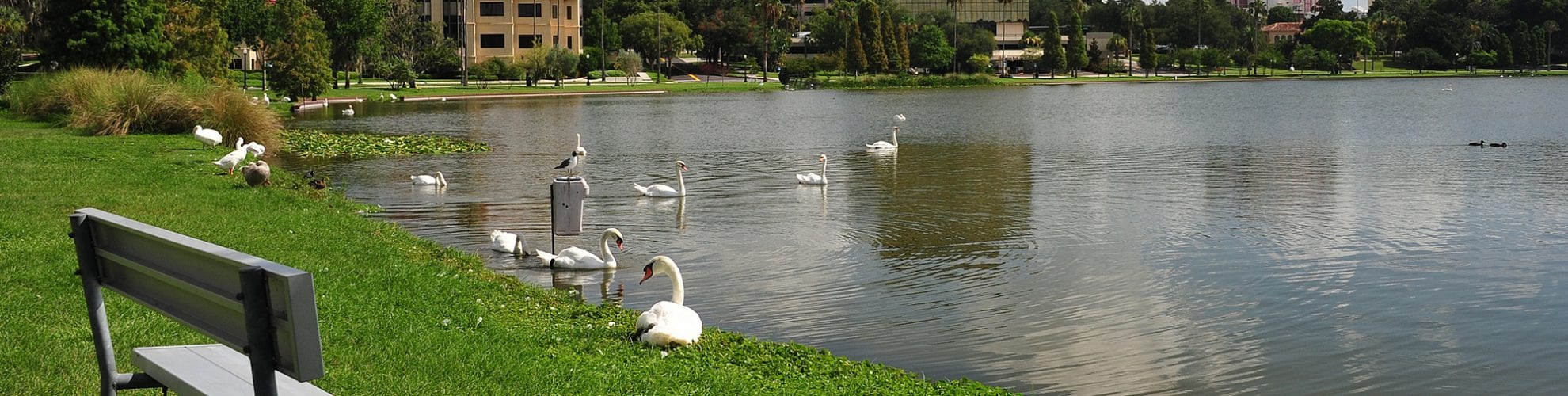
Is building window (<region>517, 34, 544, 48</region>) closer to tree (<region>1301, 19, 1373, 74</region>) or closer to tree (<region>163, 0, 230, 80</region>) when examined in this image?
tree (<region>163, 0, 230, 80</region>)

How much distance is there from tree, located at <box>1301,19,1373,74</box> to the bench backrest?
157214mm

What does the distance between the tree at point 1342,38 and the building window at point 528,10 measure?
86.5 metres

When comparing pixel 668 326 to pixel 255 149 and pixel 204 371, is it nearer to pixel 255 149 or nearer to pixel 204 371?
pixel 204 371

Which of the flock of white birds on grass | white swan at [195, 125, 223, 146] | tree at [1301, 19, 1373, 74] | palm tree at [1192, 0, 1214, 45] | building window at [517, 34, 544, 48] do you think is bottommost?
the flock of white birds on grass

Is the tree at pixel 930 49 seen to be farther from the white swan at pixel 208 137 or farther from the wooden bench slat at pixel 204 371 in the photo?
the wooden bench slat at pixel 204 371

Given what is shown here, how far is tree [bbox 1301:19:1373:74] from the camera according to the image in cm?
15275

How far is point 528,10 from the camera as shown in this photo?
11300 cm

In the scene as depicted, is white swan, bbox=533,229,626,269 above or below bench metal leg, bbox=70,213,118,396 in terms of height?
below

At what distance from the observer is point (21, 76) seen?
47844 millimetres

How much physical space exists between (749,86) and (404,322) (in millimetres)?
92138

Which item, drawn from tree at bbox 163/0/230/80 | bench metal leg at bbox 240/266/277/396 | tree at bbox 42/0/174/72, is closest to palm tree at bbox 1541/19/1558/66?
tree at bbox 163/0/230/80

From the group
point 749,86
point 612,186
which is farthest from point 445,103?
point 612,186

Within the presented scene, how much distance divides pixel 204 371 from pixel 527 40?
110308 millimetres

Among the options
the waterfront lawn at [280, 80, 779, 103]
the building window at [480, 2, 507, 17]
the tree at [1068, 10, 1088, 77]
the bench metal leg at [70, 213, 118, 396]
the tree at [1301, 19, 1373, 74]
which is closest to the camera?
the bench metal leg at [70, 213, 118, 396]
